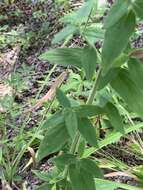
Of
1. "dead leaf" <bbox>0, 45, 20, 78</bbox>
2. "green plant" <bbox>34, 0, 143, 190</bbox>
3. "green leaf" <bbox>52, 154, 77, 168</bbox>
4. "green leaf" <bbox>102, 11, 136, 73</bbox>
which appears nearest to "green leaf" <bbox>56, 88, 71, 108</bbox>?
"green plant" <bbox>34, 0, 143, 190</bbox>

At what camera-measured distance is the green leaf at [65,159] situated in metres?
1.05

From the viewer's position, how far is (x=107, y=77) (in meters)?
0.95

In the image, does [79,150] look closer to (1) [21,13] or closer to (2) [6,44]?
(2) [6,44]

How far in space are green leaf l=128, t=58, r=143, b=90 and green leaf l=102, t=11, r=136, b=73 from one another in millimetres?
100

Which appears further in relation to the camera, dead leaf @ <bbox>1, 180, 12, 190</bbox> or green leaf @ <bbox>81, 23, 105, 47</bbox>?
dead leaf @ <bbox>1, 180, 12, 190</bbox>

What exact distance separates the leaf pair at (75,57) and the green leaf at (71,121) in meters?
0.10

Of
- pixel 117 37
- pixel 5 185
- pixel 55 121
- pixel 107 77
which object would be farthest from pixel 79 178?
pixel 5 185

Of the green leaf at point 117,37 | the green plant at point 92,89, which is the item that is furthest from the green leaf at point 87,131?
the green leaf at point 117,37

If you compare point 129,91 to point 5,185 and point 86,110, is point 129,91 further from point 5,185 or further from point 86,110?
point 5,185

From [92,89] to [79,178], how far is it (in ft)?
0.64

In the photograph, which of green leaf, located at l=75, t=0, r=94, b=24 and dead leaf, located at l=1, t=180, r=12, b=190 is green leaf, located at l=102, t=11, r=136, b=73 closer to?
green leaf, located at l=75, t=0, r=94, b=24

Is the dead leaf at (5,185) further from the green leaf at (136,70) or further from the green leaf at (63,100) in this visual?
the green leaf at (136,70)

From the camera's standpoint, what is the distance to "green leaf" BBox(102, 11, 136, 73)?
0.84 m

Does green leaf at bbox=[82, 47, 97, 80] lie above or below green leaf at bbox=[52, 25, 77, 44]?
below
